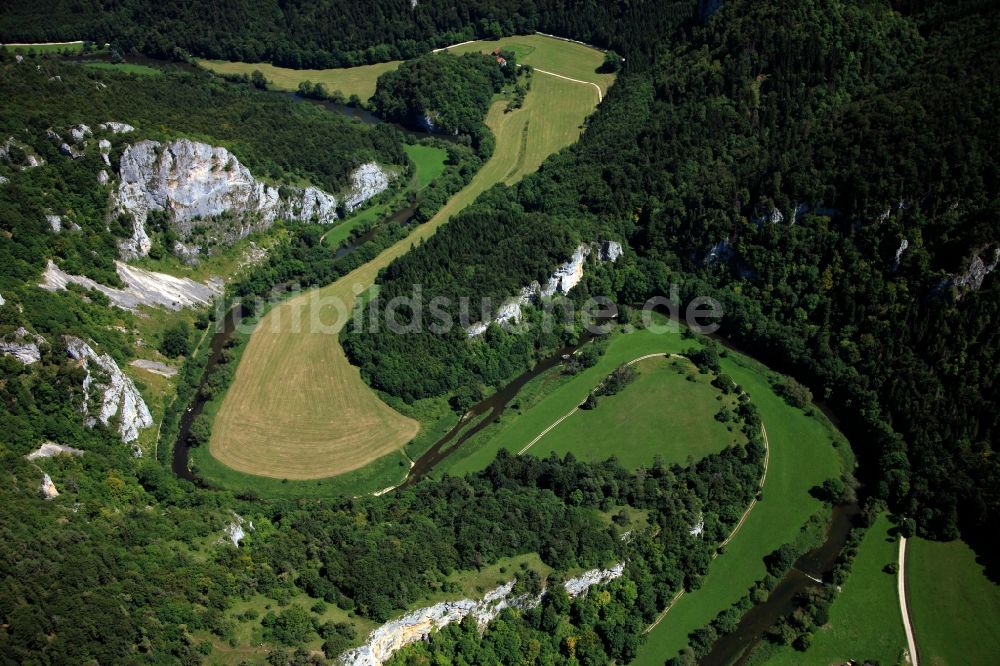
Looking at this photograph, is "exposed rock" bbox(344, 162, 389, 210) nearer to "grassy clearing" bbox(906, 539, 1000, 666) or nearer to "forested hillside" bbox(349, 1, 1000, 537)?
"forested hillside" bbox(349, 1, 1000, 537)

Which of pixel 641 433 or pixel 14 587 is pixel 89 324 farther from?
pixel 641 433

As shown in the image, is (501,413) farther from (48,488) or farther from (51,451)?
(48,488)

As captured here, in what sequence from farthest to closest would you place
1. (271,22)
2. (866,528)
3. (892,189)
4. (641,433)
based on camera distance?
1. (271,22)
2. (892,189)
3. (641,433)
4. (866,528)

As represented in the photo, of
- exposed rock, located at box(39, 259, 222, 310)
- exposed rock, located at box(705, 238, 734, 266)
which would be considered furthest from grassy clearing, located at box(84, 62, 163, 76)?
exposed rock, located at box(705, 238, 734, 266)

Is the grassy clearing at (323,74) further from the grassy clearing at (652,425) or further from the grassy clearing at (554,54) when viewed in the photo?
the grassy clearing at (652,425)

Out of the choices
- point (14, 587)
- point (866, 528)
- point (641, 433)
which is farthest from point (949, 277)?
point (14, 587)
